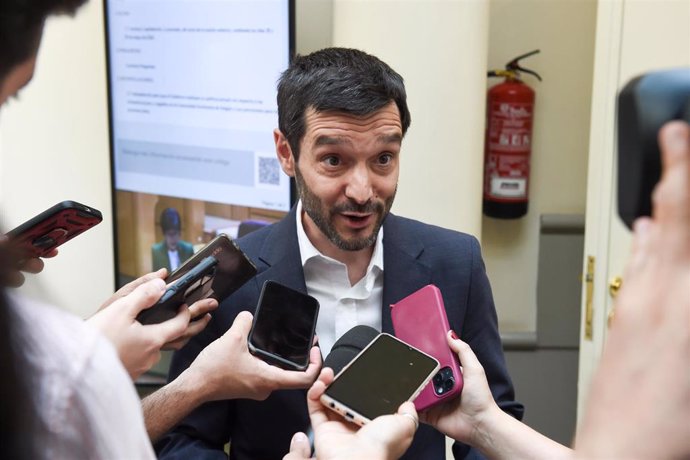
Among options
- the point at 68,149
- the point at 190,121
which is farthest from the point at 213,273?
the point at 68,149

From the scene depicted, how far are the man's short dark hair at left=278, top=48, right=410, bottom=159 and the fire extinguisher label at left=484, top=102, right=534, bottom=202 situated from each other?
1.00 m

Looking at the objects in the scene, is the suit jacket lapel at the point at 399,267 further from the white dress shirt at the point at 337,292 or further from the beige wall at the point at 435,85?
the beige wall at the point at 435,85

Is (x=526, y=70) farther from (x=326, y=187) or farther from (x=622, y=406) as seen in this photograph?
(x=622, y=406)

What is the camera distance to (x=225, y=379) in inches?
46.5

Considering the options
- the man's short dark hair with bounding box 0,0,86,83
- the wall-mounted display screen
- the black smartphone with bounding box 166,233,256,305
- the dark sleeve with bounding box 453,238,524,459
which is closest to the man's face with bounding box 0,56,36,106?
the man's short dark hair with bounding box 0,0,86,83

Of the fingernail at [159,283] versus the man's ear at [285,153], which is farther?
the man's ear at [285,153]

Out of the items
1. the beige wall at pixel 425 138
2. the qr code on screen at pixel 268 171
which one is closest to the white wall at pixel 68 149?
the beige wall at pixel 425 138

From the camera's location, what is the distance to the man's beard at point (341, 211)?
141cm

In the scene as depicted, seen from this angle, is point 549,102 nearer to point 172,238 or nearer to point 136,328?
point 172,238

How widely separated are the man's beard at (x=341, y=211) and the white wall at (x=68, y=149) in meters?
1.57

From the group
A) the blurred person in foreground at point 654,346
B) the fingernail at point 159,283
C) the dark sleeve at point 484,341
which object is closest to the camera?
the blurred person in foreground at point 654,346

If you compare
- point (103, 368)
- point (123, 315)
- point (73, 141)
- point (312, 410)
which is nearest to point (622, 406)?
point (103, 368)

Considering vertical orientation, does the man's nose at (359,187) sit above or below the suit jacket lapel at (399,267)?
above

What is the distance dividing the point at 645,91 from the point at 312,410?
69cm
